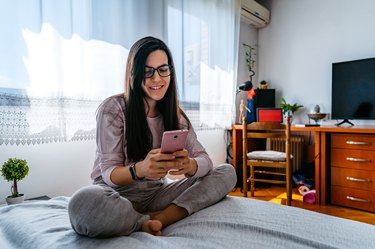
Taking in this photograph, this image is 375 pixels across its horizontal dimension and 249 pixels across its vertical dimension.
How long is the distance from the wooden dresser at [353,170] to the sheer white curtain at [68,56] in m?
1.24

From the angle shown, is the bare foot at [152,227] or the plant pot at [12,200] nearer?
the bare foot at [152,227]

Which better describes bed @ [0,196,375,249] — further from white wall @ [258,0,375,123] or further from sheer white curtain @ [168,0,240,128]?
white wall @ [258,0,375,123]

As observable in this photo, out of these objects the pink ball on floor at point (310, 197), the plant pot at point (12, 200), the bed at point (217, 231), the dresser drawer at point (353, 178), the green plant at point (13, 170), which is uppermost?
the green plant at point (13, 170)

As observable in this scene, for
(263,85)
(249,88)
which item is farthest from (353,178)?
(263,85)

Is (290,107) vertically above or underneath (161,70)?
underneath

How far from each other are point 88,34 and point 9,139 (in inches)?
24.6

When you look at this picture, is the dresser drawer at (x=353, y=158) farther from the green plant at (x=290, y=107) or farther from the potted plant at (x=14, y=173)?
the potted plant at (x=14, y=173)

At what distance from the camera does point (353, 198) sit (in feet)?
6.28

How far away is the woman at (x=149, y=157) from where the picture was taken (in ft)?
2.79

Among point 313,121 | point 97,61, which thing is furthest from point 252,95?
point 97,61

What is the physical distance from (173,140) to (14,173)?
70 centimetres

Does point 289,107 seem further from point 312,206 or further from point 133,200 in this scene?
point 133,200

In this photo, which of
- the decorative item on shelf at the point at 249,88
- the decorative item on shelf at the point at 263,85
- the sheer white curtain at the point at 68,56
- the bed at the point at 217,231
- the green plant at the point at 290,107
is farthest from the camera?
the decorative item on shelf at the point at 263,85

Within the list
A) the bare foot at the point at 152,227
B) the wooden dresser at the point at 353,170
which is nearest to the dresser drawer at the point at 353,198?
the wooden dresser at the point at 353,170
